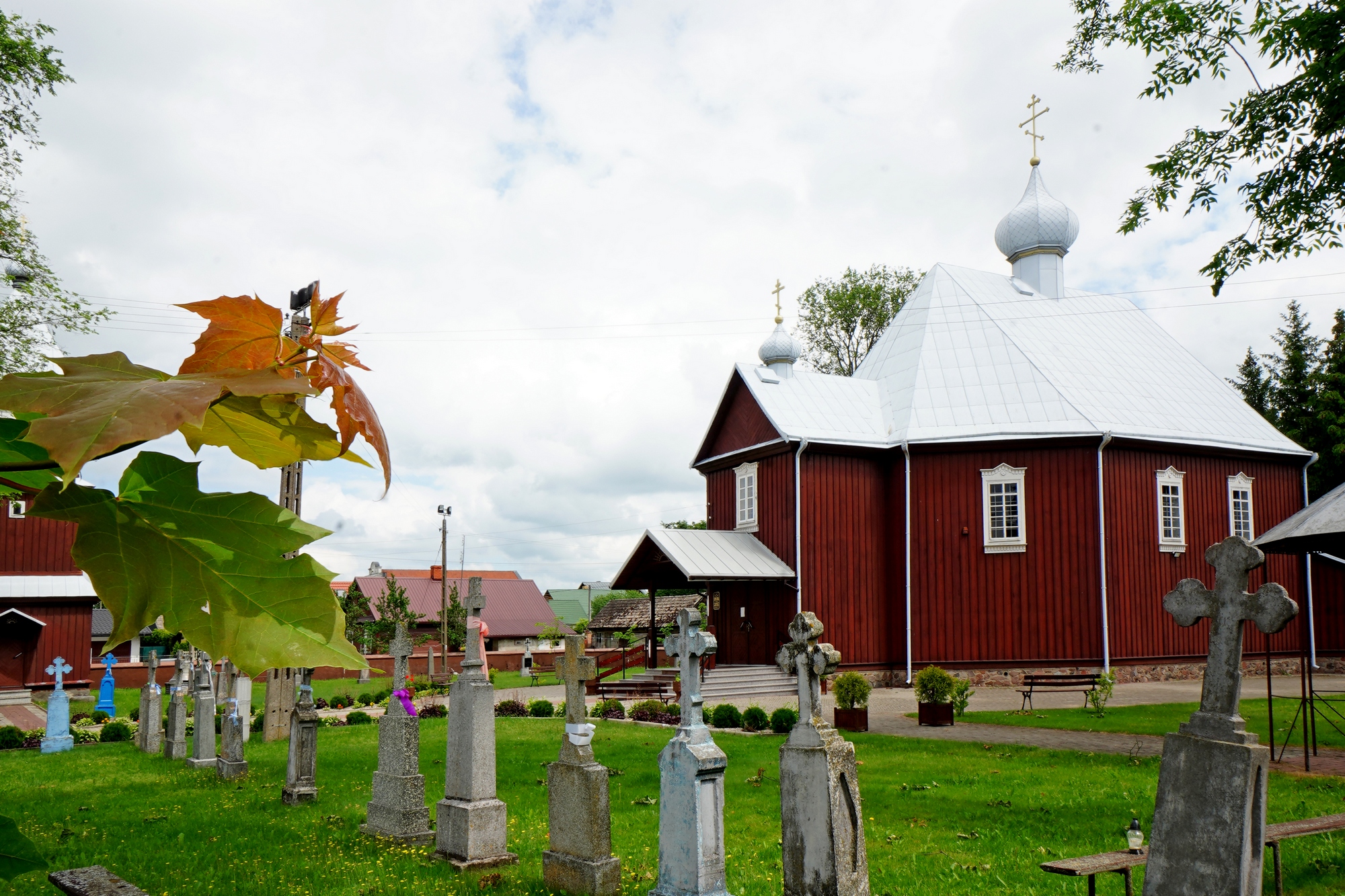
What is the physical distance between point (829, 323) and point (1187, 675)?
20.4 meters

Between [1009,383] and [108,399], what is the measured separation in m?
25.8

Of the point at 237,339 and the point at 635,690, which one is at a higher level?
the point at 237,339

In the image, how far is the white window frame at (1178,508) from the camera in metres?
23.5

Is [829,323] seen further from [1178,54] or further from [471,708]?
[471,708]

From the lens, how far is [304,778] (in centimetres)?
1068

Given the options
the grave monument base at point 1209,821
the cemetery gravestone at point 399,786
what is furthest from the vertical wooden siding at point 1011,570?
the grave monument base at point 1209,821

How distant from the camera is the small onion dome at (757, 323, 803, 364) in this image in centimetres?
2694

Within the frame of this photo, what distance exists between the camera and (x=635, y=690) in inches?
912

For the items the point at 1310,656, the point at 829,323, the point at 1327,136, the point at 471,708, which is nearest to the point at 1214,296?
the point at 1327,136

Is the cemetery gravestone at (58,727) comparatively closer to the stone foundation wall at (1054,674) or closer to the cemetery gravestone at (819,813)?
the cemetery gravestone at (819,813)

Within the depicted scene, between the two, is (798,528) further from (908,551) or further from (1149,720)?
(1149,720)

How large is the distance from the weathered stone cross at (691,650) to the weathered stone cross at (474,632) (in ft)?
9.05

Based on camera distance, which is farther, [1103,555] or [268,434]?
[1103,555]

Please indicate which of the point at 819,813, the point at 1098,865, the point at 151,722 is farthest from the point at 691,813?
the point at 151,722
